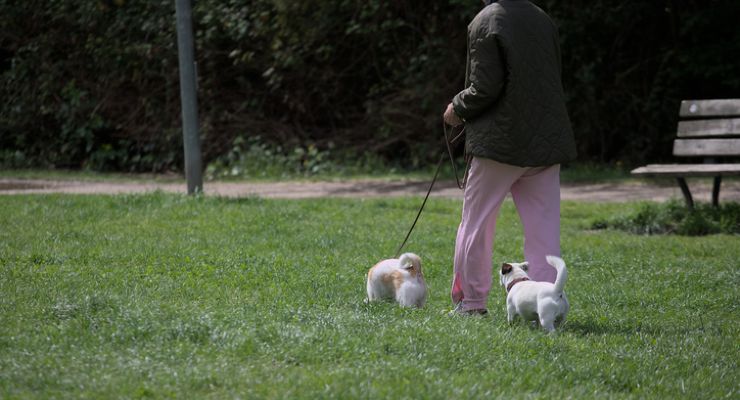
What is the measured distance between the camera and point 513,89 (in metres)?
5.35

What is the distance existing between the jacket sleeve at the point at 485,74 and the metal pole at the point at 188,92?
19.7 ft

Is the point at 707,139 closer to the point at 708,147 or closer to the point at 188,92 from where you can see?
the point at 708,147

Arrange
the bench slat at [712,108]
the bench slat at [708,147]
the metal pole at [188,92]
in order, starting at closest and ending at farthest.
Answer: the bench slat at [708,147]
the bench slat at [712,108]
the metal pole at [188,92]

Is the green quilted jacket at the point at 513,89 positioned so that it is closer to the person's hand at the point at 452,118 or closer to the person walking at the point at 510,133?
the person walking at the point at 510,133

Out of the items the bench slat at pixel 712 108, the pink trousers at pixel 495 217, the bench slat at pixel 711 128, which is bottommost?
the pink trousers at pixel 495 217

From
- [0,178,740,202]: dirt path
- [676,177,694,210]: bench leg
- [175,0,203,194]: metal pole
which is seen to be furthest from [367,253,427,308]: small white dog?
[175,0,203,194]: metal pole

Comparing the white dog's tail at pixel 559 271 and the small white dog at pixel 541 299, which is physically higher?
the white dog's tail at pixel 559 271

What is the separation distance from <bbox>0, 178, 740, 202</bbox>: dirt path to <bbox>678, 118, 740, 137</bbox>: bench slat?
0.73 metres

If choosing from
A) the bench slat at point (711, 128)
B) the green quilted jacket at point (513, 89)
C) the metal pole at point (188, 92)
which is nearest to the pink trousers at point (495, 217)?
the green quilted jacket at point (513, 89)

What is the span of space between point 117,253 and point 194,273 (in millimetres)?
973

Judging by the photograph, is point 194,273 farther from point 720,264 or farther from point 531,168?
point 720,264

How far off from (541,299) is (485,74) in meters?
1.22

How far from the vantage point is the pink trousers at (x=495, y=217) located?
217 inches

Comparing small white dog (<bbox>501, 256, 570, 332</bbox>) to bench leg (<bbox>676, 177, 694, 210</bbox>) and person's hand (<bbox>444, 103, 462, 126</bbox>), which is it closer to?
person's hand (<bbox>444, 103, 462, 126</bbox>)
